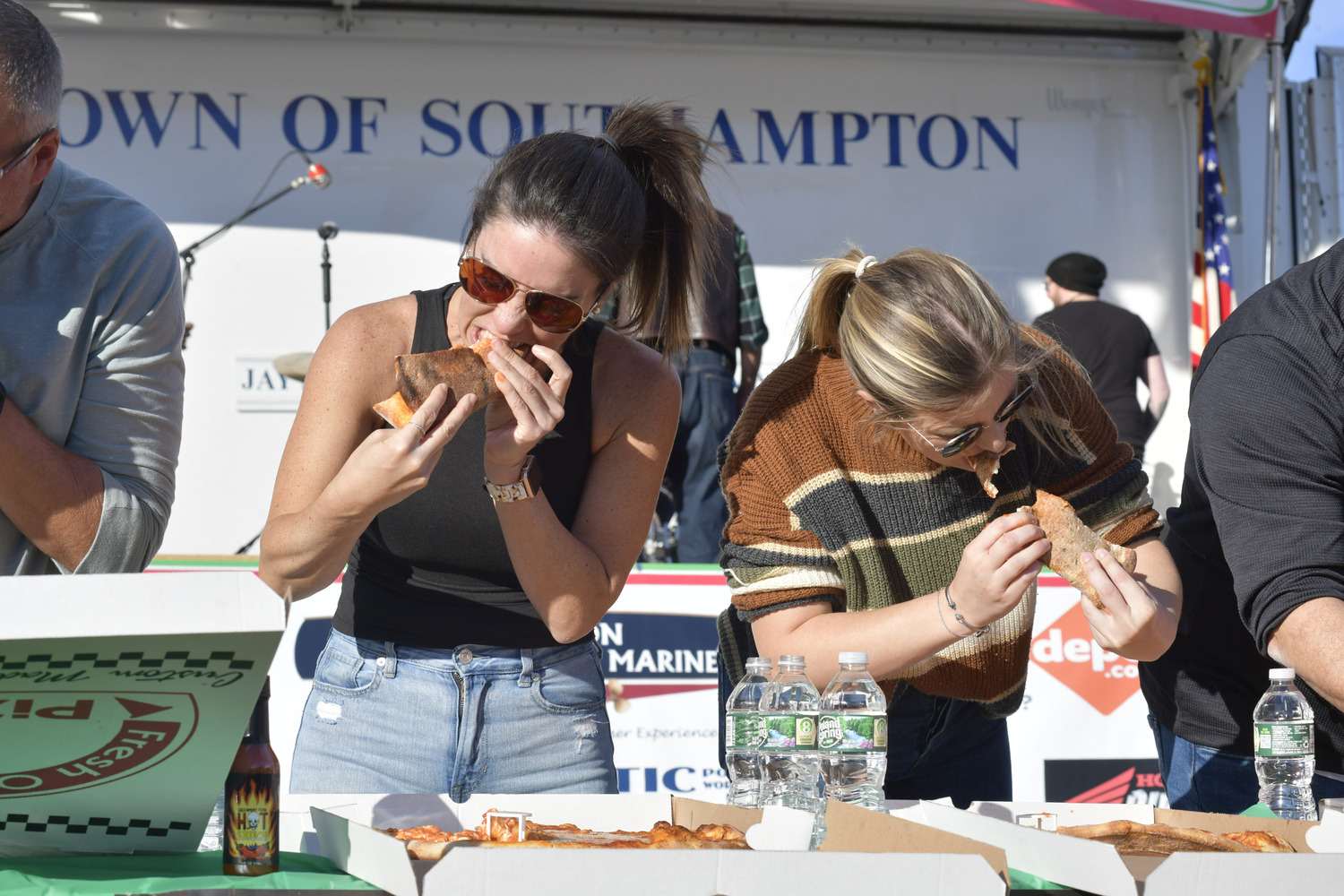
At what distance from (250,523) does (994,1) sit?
5.38 meters

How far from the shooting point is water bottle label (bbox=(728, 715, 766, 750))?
1744mm

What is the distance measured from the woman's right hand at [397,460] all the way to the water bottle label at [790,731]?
2.03 feet

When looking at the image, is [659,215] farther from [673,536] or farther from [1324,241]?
[1324,241]

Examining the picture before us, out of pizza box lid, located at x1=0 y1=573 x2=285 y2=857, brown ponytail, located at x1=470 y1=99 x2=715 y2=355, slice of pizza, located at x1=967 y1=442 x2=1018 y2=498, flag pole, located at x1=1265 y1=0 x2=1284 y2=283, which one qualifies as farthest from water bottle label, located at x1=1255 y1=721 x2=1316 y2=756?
flag pole, located at x1=1265 y1=0 x2=1284 y2=283

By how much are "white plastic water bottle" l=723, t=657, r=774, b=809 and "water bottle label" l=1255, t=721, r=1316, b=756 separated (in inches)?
34.3

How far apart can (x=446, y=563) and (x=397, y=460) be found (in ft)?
1.40

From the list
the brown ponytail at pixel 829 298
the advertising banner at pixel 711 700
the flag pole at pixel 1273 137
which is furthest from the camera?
the flag pole at pixel 1273 137

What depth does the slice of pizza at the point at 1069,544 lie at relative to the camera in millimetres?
2014


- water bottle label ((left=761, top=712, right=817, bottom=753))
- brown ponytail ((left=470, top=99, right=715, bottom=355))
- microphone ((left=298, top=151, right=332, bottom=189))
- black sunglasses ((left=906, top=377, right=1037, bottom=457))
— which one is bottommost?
water bottle label ((left=761, top=712, right=817, bottom=753))

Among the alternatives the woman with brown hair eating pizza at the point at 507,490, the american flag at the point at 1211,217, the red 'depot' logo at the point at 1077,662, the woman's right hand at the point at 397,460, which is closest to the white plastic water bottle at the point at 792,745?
the woman with brown hair eating pizza at the point at 507,490

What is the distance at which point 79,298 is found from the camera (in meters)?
1.85

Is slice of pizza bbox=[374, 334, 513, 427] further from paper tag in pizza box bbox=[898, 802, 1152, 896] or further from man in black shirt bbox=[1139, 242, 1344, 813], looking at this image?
man in black shirt bbox=[1139, 242, 1344, 813]

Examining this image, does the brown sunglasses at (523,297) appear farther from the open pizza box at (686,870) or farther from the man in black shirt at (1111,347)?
the man in black shirt at (1111,347)

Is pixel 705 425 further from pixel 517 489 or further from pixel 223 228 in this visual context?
pixel 517 489
